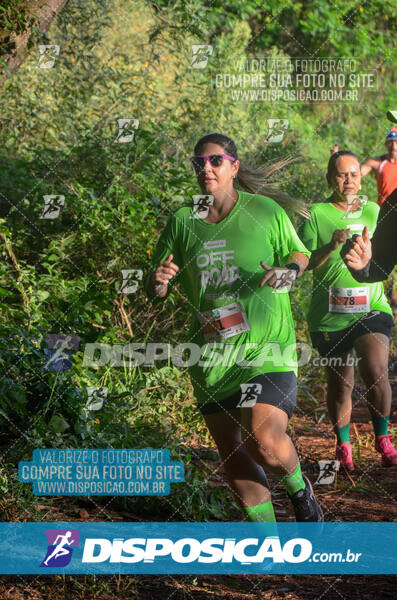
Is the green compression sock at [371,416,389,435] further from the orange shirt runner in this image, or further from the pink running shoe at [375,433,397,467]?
the orange shirt runner

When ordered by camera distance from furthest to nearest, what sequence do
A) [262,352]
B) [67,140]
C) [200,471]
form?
[67,140]
[200,471]
[262,352]

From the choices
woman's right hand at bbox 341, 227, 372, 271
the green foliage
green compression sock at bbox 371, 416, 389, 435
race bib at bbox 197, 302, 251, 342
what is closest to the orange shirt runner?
the green foliage

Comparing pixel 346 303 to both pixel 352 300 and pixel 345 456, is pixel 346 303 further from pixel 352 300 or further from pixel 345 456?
pixel 345 456

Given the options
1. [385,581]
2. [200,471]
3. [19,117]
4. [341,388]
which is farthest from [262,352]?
[19,117]

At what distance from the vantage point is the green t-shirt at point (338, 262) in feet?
15.9

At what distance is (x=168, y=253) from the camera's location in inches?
144

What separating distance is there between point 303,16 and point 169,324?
8694mm

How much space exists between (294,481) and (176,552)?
611mm

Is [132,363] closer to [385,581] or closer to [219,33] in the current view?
[385,581]

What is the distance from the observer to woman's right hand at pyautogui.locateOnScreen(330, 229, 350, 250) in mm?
4697

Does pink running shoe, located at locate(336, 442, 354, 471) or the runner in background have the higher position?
the runner in background

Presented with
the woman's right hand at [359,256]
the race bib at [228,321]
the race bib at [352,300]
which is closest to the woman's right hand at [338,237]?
the race bib at [352,300]

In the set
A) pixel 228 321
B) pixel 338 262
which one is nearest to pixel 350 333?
pixel 338 262

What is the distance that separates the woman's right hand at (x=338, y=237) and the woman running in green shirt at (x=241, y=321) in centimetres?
120
